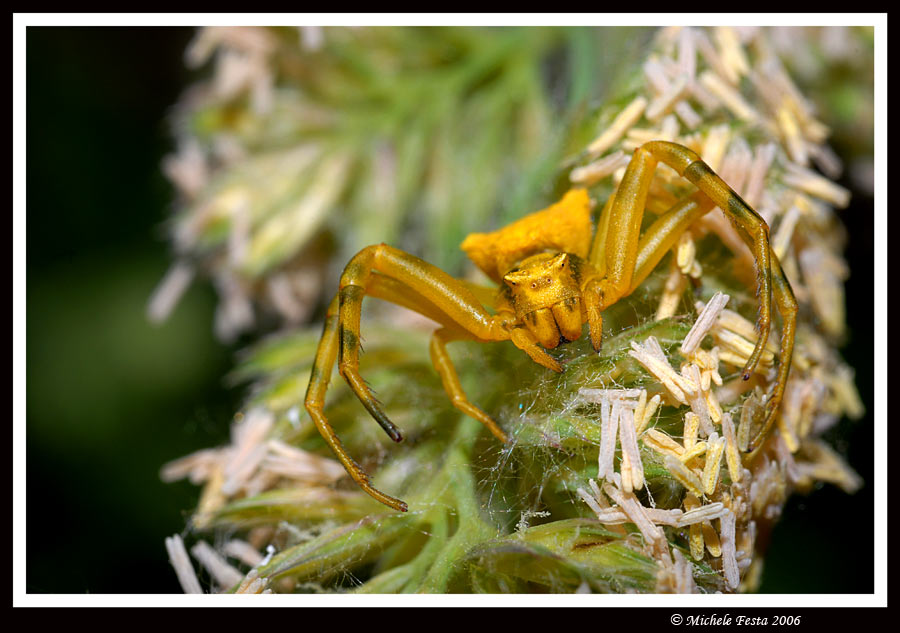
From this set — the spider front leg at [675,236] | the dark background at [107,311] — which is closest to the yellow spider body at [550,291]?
the spider front leg at [675,236]

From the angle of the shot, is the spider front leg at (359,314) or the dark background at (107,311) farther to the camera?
the dark background at (107,311)

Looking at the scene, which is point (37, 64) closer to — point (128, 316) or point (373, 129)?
point (128, 316)

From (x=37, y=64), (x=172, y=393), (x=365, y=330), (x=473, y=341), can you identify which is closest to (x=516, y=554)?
(x=473, y=341)

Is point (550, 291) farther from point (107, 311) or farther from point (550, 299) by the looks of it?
point (107, 311)

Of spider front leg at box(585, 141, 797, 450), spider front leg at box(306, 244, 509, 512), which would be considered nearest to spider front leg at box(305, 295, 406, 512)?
spider front leg at box(306, 244, 509, 512)

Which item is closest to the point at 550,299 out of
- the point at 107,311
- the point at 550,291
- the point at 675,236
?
the point at 550,291

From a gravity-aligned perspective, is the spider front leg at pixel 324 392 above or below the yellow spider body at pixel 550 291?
below

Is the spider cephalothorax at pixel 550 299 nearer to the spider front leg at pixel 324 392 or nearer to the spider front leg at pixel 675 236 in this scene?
the spider front leg at pixel 675 236

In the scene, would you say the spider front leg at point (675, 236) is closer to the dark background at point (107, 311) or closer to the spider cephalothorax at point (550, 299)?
the spider cephalothorax at point (550, 299)

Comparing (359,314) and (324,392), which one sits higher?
(359,314)
